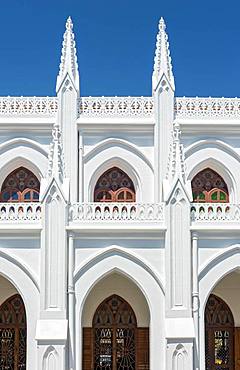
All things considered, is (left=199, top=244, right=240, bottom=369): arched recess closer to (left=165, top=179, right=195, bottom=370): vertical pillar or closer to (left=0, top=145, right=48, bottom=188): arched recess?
(left=165, top=179, right=195, bottom=370): vertical pillar

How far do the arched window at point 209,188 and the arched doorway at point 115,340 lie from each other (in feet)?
16.4

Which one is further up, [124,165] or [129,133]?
[129,133]

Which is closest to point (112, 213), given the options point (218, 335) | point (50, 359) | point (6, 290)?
point (50, 359)

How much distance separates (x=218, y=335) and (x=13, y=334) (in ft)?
23.0

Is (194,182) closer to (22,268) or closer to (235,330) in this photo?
A: (235,330)

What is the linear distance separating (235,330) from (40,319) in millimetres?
7310

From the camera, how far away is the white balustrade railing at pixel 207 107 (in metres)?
22.2

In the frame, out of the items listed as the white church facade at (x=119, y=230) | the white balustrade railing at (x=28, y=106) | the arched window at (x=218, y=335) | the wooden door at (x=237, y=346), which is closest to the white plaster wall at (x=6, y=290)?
the white church facade at (x=119, y=230)

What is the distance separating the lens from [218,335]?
68.2ft

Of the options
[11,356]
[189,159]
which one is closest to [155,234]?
[189,159]

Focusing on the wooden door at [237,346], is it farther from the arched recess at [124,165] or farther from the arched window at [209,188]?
the arched recess at [124,165]

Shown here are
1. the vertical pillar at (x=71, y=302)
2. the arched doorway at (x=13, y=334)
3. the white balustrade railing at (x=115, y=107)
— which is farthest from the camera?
the white balustrade railing at (x=115, y=107)

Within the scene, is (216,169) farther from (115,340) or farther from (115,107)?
(115,340)

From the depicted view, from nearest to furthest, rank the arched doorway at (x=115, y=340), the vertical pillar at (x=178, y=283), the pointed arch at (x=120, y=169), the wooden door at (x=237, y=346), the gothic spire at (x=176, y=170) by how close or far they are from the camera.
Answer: the vertical pillar at (x=178, y=283) < the gothic spire at (x=176, y=170) < the arched doorway at (x=115, y=340) < the wooden door at (x=237, y=346) < the pointed arch at (x=120, y=169)
